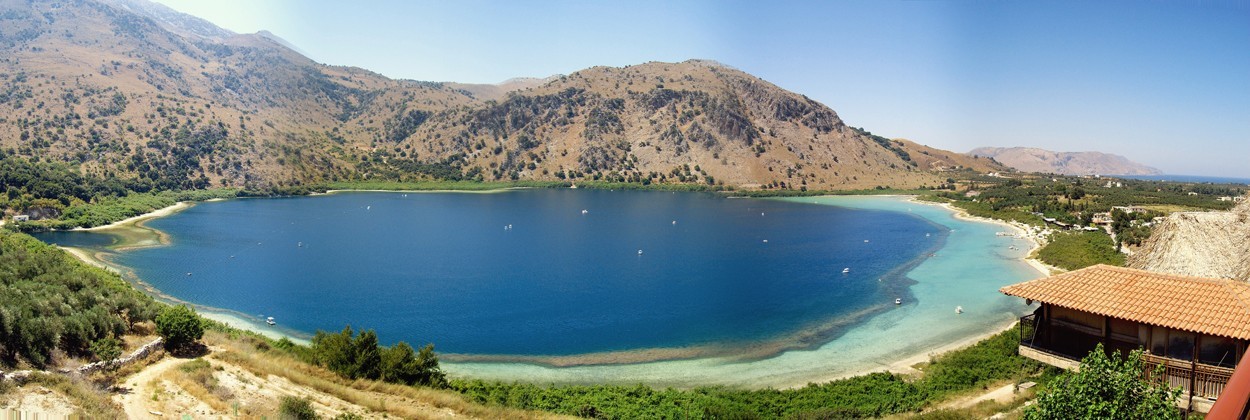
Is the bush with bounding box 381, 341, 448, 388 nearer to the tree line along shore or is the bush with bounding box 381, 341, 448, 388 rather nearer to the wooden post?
the tree line along shore

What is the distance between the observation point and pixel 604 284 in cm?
5178

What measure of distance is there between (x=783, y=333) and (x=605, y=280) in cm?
1831

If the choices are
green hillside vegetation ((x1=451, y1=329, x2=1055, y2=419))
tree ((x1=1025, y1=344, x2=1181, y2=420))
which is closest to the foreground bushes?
green hillside vegetation ((x1=451, y1=329, x2=1055, y2=419))

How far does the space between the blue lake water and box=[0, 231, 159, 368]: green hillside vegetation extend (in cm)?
1153

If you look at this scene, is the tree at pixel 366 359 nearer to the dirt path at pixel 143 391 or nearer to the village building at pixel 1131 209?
the dirt path at pixel 143 391

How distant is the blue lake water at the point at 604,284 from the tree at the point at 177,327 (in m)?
11.6

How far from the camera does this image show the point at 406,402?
20.9 metres

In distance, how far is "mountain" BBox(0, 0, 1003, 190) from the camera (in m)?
129

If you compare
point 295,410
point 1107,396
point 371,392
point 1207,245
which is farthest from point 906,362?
point 295,410

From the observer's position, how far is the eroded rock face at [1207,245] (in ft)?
77.8

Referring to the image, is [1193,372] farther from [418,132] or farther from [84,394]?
[418,132]

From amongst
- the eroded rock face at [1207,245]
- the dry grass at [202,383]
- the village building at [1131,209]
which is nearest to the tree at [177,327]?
the dry grass at [202,383]

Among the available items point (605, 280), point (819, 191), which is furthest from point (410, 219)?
point (819, 191)

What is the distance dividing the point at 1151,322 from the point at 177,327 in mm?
30493
